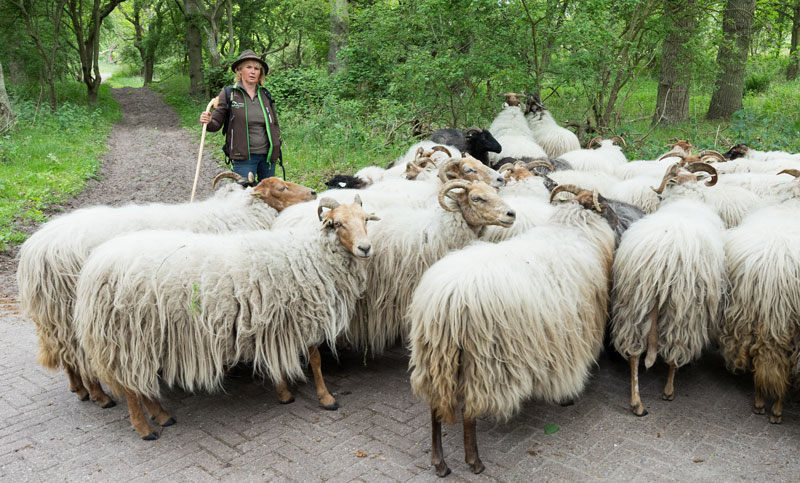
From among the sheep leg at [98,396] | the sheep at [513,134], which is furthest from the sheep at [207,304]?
the sheep at [513,134]

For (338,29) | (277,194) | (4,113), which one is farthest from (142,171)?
(277,194)

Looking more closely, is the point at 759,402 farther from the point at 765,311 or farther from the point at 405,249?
the point at 405,249

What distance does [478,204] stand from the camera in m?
4.42

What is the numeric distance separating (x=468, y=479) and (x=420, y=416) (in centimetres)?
79

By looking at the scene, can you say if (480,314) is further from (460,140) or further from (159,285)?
(460,140)

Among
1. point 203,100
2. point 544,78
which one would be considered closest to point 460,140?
point 544,78

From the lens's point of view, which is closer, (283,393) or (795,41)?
(283,393)

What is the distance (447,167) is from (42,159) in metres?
10.9

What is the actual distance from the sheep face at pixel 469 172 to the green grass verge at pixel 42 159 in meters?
6.46

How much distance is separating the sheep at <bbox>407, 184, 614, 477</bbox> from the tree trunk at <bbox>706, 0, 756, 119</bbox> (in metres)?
9.71

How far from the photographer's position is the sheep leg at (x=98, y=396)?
14.4ft

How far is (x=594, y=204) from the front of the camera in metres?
4.46

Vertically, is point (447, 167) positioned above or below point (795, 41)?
below

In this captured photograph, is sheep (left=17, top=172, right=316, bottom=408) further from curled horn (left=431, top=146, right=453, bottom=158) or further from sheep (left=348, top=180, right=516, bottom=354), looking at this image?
curled horn (left=431, top=146, right=453, bottom=158)
